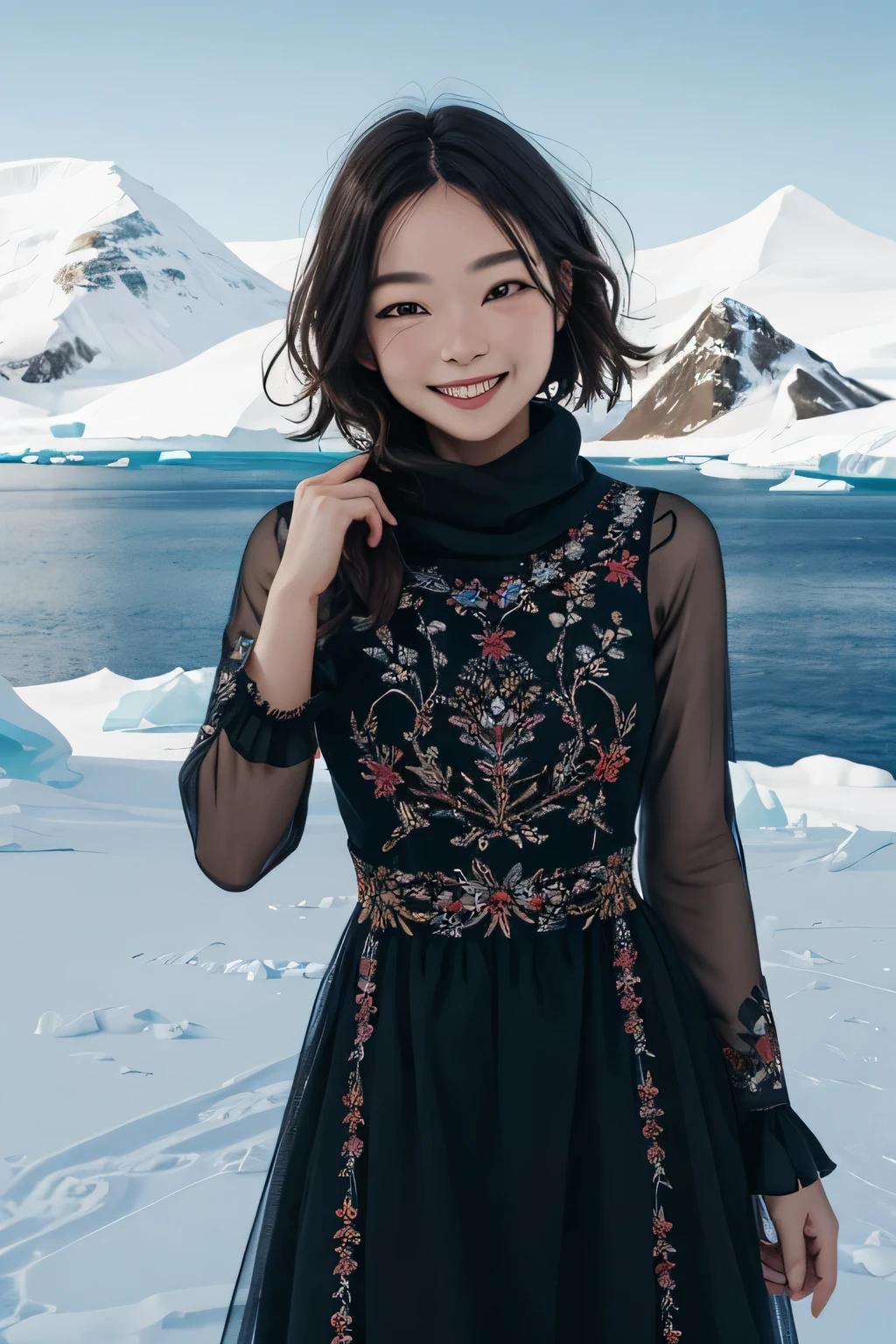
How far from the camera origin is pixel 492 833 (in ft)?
2.33

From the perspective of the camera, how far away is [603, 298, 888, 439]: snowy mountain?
4641 millimetres

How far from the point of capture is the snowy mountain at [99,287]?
478 centimetres

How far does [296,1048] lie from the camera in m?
2.02

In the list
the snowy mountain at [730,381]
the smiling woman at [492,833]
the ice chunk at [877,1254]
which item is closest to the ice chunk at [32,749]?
the snowy mountain at [730,381]

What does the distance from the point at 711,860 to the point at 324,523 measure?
32 centimetres

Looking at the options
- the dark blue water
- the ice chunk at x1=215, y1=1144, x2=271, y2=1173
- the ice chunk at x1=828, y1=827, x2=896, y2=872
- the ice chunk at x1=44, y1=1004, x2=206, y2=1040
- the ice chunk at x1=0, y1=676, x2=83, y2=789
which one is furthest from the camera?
the dark blue water

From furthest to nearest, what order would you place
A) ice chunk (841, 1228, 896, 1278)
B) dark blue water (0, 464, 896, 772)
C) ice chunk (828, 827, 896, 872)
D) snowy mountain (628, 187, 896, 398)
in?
dark blue water (0, 464, 896, 772) < snowy mountain (628, 187, 896, 398) < ice chunk (828, 827, 896, 872) < ice chunk (841, 1228, 896, 1278)

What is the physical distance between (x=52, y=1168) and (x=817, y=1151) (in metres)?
1.31

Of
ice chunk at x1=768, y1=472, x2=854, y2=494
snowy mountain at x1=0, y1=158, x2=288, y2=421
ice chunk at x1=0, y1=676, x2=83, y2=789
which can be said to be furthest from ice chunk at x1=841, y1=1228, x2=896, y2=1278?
ice chunk at x1=768, y1=472, x2=854, y2=494

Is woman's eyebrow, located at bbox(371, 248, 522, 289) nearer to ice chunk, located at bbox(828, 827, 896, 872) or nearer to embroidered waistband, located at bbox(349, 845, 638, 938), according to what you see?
embroidered waistband, located at bbox(349, 845, 638, 938)

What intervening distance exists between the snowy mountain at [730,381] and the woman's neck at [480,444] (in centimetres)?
395

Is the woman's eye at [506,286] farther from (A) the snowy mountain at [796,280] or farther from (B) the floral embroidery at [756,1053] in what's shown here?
(A) the snowy mountain at [796,280]

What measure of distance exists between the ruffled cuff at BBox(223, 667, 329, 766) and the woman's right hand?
0.07 meters

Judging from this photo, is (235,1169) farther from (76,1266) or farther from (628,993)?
(628,993)
